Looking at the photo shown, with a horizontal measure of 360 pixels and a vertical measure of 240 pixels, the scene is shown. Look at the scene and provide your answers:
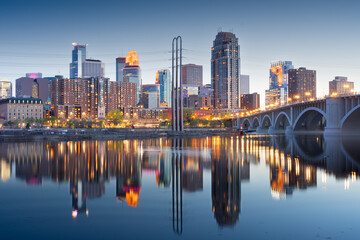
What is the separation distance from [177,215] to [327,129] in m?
75.1

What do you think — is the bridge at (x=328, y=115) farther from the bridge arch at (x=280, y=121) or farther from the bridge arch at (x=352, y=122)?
the bridge arch at (x=280, y=121)

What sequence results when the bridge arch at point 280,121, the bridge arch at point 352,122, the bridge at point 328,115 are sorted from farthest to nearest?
1. the bridge arch at point 280,121
2. the bridge arch at point 352,122
3. the bridge at point 328,115

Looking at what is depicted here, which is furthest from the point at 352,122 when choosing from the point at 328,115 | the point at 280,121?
the point at 280,121

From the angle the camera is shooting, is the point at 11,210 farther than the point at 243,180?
No

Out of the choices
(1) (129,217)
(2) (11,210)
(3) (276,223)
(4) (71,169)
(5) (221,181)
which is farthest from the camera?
(4) (71,169)

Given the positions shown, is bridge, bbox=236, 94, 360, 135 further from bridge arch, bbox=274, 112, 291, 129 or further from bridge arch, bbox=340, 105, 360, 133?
bridge arch, bbox=274, 112, 291, 129

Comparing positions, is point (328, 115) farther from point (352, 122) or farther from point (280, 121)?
point (280, 121)

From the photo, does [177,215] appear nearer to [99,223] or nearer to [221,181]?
[99,223]

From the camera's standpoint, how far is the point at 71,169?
27.6m

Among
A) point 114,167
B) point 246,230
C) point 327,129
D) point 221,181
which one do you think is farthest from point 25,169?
point 327,129

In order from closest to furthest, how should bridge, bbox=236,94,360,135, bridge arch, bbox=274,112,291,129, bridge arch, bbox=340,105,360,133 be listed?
bridge, bbox=236,94,360,135 < bridge arch, bbox=340,105,360,133 < bridge arch, bbox=274,112,291,129

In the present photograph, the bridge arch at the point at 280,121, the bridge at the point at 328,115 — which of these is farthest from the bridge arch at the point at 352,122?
the bridge arch at the point at 280,121

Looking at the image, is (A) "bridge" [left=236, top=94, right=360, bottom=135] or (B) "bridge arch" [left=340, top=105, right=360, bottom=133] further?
(B) "bridge arch" [left=340, top=105, right=360, bottom=133]

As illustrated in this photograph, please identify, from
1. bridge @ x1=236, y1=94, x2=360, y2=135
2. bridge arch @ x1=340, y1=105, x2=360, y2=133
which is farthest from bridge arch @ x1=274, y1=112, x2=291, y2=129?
bridge arch @ x1=340, y1=105, x2=360, y2=133
